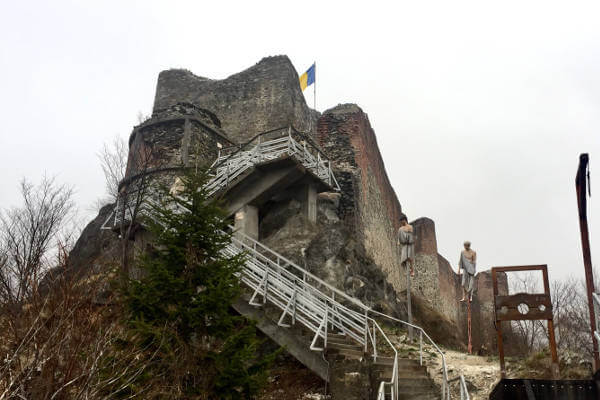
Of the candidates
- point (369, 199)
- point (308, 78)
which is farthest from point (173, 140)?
point (308, 78)

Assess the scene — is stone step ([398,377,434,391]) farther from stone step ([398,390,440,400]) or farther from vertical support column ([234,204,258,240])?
vertical support column ([234,204,258,240])

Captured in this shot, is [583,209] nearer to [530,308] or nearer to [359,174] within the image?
[530,308]

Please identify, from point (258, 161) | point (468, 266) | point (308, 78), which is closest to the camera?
point (468, 266)

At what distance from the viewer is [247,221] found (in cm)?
1544

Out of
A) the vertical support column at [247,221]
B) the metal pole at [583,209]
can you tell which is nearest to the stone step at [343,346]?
the metal pole at [583,209]

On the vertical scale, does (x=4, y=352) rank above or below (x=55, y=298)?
below

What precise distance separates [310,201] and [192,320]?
9.41 m

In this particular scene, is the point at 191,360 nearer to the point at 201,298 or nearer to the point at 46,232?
the point at 201,298

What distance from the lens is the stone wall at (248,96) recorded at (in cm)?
2402

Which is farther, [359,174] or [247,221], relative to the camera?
[359,174]

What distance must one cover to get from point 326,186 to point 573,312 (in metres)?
15.1

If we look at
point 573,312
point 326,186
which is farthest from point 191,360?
point 573,312

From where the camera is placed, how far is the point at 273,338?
33.2ft

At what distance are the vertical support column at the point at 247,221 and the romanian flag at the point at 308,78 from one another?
12.4m
